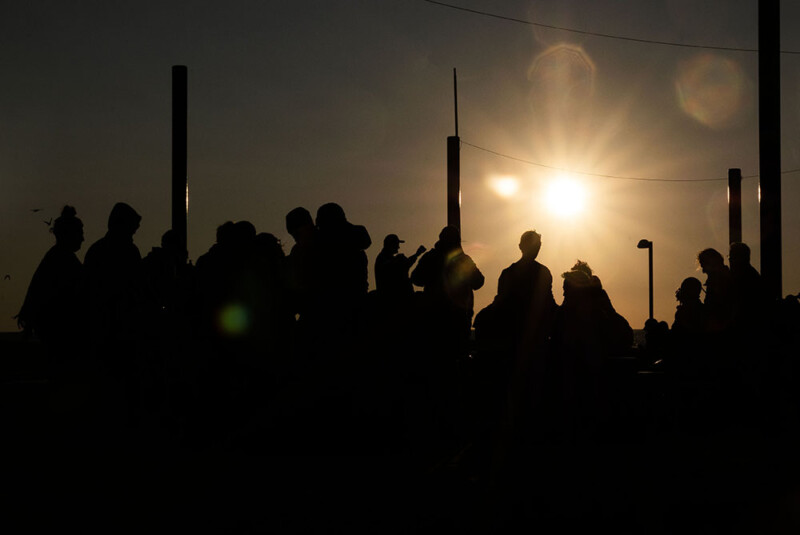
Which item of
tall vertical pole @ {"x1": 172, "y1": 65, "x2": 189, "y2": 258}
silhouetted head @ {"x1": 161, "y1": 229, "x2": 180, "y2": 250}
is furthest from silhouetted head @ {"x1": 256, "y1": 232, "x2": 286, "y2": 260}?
tall vertical pole @ {"x1": 172, "y1": 65, "x2": 189, "y2": 258}

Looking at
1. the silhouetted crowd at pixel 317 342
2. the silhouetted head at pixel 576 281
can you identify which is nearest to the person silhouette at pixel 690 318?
the silhouetted crowd at pixel 317 342

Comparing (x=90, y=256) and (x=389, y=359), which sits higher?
(x=90, y=256)

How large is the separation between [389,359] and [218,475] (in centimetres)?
262

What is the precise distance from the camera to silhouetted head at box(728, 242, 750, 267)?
12.3 metres

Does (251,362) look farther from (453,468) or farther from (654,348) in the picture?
(654,348)

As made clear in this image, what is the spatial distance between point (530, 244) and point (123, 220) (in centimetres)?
360

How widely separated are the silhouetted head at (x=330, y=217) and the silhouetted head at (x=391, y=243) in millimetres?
1914

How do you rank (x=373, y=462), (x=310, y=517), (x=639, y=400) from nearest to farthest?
(x=310, y=517)
(x=373, y=462)
(x=639, y=400)

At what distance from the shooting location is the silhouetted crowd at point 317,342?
1001cm

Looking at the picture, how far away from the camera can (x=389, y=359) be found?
1062 centimetres

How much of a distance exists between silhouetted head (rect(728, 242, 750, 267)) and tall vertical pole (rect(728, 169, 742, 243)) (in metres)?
23.5

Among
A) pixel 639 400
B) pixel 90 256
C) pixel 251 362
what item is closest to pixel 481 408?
pixel 639 400

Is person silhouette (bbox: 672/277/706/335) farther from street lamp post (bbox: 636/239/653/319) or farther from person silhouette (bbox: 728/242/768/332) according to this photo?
street lamp post (bbox: 636/239/653/319)

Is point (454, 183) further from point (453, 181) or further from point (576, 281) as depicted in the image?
point (576, 281)
